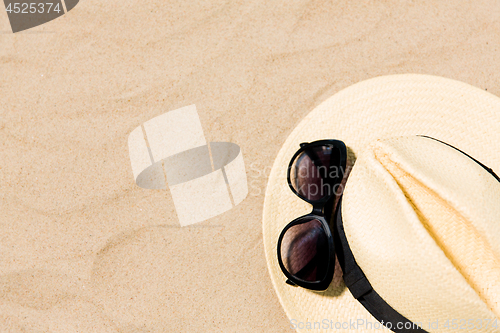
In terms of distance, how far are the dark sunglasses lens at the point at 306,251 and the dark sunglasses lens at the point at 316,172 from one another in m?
0.10

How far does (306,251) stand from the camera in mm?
1048

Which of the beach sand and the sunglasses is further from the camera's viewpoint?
the beach sand

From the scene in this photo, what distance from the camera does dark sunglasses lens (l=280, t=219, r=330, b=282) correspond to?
3.33 feet

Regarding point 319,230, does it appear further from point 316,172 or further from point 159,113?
point 159,113

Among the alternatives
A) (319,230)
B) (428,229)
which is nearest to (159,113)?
(319,230)

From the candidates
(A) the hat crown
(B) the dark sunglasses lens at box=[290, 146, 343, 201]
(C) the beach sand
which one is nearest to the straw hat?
(A) the hat crown

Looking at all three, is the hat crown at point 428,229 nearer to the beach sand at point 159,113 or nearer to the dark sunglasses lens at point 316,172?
the dark sunglasses lens at point 316,172

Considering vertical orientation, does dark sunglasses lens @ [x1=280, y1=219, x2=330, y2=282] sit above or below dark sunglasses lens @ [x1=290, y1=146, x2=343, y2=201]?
below

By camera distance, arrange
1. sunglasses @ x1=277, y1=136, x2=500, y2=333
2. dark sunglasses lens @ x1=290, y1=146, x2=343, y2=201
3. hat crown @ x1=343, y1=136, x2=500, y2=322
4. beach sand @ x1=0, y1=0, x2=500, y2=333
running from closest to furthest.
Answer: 1. hat crown @ x1=343, y1=136, x2=500, y2=322
2. sunglasses @ x1=277, y1=136, x2=500, y2=333
3. dark sunglasses lens @ x1=290, y1=146, x2=343, y2=201
4. beach sand @ x1=0, y1=0, x2=500, y2=333

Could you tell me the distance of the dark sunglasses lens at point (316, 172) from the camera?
106 cm

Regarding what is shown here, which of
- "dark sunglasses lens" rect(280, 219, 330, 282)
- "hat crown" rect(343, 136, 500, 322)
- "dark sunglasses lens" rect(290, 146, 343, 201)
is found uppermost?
"hat crown" rect(343, 136, 500, 322)

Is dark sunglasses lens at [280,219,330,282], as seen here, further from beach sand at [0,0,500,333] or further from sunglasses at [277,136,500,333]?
beach sand at [0,0,500,333]

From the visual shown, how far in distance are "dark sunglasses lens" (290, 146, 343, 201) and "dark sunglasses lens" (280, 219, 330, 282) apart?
0.10m

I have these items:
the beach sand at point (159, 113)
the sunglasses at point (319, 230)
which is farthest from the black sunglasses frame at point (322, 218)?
the beach sand at point (159, 113)
